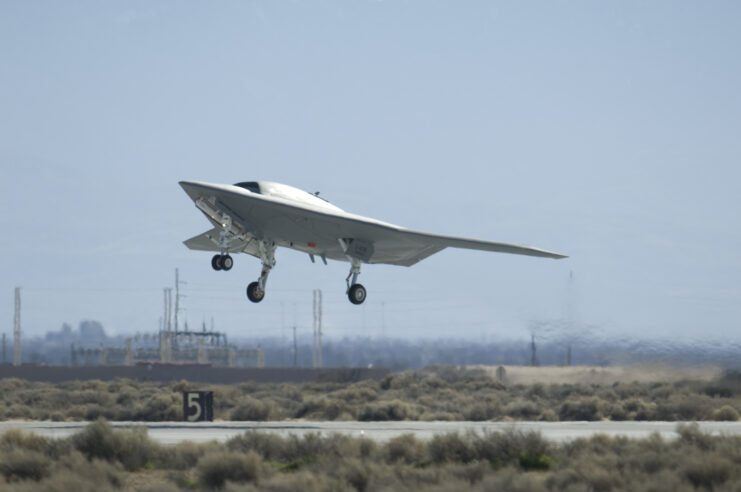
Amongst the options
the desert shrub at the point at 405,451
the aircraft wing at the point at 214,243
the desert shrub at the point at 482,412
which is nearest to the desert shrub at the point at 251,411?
the aircraft wing at the point at 214,243

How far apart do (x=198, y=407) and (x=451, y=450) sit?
65.7ft

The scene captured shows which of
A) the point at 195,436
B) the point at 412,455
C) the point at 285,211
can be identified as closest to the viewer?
the point at 412,455

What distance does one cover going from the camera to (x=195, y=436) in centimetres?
3022

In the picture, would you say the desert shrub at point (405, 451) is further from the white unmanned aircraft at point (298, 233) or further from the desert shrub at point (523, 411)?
the desert shrub at point (523, 411)

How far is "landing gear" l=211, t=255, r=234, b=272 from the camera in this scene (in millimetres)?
32969

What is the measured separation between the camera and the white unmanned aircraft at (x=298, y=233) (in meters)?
32.6

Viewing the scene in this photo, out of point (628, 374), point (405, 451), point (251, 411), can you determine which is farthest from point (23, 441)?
point (628, 374)

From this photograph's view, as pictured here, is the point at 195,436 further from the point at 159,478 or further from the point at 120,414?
the point at 120,414

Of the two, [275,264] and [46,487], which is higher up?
[275,264]

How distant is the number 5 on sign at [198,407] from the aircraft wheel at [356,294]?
8.14m

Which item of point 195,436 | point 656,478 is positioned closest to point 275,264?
point 195,436

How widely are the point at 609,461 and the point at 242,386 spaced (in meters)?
52.7

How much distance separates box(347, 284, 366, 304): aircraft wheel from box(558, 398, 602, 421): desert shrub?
15172 mm

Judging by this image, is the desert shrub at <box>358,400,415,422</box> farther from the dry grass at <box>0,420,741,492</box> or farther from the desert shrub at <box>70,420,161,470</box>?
the desert shrub at <box>70,420,161,470</box>
